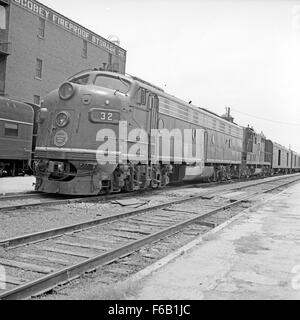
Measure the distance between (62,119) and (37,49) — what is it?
66.2 ft

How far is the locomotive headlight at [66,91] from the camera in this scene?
11.2 metres

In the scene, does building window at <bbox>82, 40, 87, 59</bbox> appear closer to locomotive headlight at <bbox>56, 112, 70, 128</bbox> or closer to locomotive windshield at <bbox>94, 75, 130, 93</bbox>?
locomotive windshield at <bbox>94, 75, 130, 93</bbox>

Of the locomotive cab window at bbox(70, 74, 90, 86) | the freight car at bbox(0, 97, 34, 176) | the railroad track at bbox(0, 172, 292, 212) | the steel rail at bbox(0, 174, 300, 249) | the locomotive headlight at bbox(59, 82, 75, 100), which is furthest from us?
the freight car at bbox(0, 97, 34, 176)

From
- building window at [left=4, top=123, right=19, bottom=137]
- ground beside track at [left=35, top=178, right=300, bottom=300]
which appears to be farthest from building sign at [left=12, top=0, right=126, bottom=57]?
ground beside track at [left=35, top=178, right=300, bottom=300]

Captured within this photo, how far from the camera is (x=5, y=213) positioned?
8500mm

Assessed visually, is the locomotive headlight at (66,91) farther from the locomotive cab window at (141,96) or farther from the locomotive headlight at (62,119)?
the locomotive cab window at (141,96)

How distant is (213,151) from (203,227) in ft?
37.7

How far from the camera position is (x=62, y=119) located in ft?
37.2

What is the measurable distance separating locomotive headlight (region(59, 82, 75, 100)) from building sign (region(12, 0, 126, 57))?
18.9 metres

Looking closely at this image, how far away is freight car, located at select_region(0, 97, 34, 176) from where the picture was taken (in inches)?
667

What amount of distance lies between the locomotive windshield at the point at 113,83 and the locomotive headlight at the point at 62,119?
1383mm

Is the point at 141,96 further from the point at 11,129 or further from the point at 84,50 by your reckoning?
the point at 84,50

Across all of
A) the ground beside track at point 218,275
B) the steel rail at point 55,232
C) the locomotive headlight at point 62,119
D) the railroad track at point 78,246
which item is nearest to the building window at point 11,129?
the locomotive headlight at point 62,119
